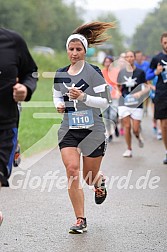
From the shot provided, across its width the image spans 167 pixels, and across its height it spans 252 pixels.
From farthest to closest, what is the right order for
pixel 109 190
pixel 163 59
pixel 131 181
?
pixel 163 59 < pixel 131 181 < pixel 109 190

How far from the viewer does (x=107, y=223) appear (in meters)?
7.00

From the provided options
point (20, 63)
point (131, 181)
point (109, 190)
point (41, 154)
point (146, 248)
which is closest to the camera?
point (20, 63)

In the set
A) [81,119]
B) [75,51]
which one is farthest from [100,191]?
[75,51]

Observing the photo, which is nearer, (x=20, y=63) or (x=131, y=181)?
(x=20, y=63)

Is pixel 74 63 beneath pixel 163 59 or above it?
above

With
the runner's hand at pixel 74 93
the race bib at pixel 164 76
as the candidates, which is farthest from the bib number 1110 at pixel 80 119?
the race bib at pixel 164 76

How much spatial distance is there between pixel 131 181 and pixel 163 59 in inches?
98.4

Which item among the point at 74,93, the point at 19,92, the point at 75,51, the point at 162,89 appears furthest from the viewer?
the point at 162,89

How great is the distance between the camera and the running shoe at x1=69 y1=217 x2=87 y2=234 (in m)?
6.55

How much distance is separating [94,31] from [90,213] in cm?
192

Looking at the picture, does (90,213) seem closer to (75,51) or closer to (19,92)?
(75,51)

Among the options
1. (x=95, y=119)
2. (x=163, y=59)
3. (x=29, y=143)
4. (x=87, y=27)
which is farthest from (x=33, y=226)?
(x=29, y=143)

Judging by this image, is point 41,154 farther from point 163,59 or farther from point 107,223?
point 107,223

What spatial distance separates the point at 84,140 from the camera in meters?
6.76
